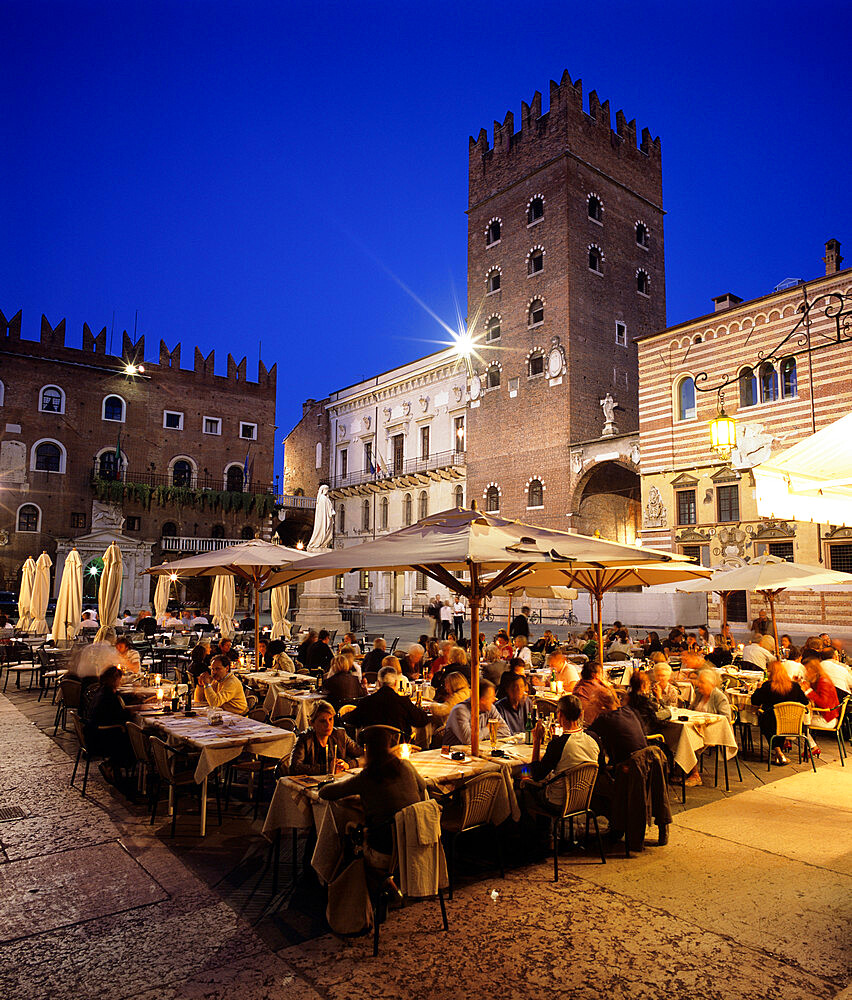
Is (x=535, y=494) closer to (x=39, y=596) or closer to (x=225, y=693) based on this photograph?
(x=39, y=596)

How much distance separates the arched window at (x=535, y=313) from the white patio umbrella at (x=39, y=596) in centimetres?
2244

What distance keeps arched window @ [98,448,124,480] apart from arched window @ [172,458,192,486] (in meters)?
2.81

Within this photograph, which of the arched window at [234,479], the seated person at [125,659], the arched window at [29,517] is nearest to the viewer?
the seated person at [125,659]

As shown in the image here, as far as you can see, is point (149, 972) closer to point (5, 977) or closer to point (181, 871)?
point (5, 977)

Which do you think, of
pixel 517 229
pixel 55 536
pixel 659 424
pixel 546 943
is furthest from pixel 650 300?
pixel 546 943

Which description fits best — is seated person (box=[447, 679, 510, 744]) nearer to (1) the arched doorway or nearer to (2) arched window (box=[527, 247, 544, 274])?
(1) the arched doorway

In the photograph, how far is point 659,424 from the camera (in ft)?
78.3

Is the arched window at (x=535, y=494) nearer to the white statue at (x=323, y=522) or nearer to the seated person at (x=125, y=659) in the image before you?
the white statue at (x=323, y=522)

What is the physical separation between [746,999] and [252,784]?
199 inches

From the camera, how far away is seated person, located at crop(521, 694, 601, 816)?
4.75m

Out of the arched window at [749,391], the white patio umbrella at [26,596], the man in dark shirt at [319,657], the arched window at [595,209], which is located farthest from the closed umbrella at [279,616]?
the arched window at [595,209]

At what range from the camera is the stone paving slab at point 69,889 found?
161 inches

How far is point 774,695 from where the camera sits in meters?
7.48

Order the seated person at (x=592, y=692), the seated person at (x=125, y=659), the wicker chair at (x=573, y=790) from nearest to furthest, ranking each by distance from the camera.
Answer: the wicker chair at (x=573, y=790) < the seated person at (x=592, y=692) < the seated person at (x=125, y=659)
